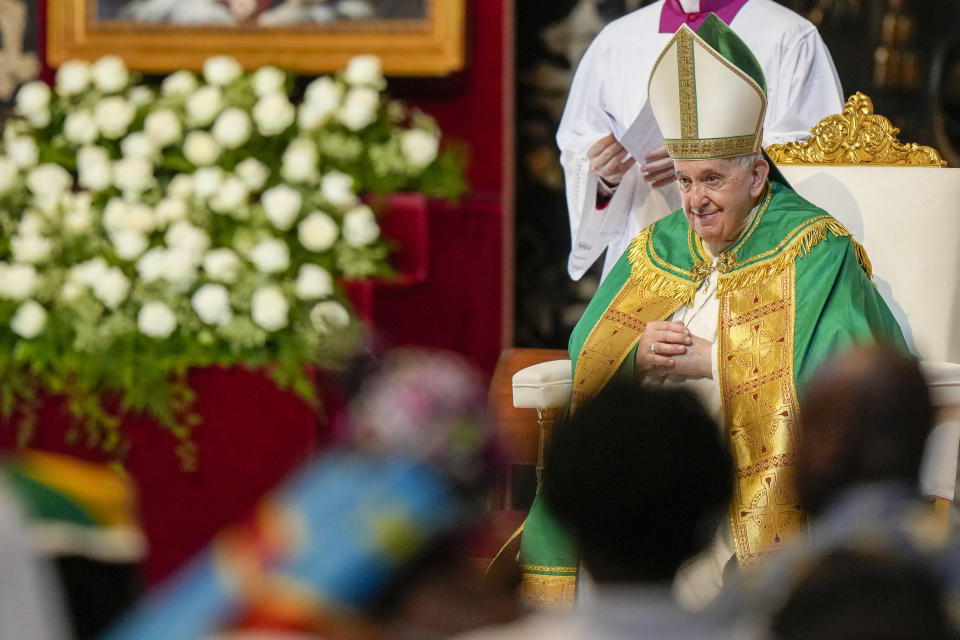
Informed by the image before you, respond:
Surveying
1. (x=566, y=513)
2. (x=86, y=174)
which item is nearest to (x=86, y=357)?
(x=86, y=174)

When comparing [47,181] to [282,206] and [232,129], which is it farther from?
[282,206]

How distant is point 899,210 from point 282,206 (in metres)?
2.06

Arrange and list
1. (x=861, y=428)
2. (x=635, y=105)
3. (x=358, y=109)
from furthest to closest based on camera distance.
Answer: (x=635, y=105) → (x=358, y=109) → (x=861, y=428)

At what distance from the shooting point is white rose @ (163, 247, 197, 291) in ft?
14.4

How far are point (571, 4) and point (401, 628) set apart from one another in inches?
167

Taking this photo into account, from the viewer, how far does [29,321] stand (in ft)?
14.5

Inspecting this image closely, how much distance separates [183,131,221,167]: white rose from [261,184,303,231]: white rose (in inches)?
12.2

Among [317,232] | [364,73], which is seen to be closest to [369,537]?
[317,232]

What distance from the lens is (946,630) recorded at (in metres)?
1.39

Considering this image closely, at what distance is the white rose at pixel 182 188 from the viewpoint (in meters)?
4.64

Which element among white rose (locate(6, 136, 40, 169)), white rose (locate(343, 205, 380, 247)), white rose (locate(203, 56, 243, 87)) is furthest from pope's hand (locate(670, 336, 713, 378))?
white rose (locate(6, 136, 40, 169))

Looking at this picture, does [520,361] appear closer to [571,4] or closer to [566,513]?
[571,4]

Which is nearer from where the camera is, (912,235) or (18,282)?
(912,235)

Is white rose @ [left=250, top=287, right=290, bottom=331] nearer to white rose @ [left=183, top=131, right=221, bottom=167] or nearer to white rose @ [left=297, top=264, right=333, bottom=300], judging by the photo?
white rose @ [left=297, top=264, right=333, bottom=300]
